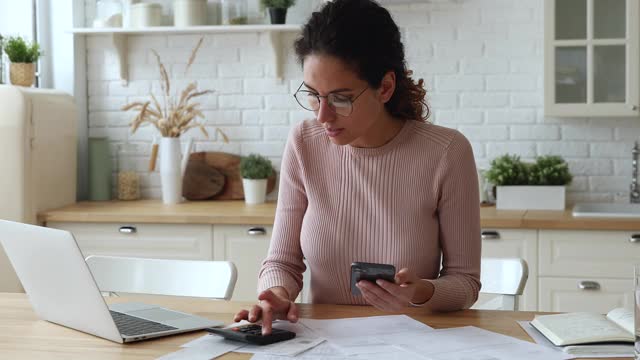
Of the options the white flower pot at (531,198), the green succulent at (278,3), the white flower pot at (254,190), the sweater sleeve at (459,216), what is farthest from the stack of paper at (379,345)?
the green succulent at (278,3)

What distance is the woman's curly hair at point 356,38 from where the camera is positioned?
2184 mm

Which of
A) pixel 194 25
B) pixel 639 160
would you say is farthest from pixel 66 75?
pixel 639 160

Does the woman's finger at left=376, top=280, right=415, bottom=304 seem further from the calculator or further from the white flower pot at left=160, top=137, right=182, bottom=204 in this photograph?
the white flower pot at left=160, top=137, right=182, bottom=204

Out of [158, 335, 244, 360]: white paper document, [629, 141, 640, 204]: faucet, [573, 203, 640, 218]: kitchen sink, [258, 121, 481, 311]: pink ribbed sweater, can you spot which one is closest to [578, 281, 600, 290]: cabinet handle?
[573, 203, 640, 218]: kitchen sink

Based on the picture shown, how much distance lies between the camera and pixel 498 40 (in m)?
4.28

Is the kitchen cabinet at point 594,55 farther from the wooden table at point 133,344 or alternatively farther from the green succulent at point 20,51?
the green succulent at point 20,51

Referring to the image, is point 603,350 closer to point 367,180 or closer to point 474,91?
point 367,180

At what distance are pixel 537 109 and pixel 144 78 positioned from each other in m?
1.95

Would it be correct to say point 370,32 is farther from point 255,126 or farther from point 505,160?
point 255,126

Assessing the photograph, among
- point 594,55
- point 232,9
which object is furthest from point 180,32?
point 594,55

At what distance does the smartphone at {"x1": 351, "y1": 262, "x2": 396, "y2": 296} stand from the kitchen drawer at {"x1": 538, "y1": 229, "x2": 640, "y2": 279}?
192cm

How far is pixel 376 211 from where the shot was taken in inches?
91.3

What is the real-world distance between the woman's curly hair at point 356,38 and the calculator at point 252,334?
26.6 inches

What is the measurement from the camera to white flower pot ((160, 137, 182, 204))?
172 inches
